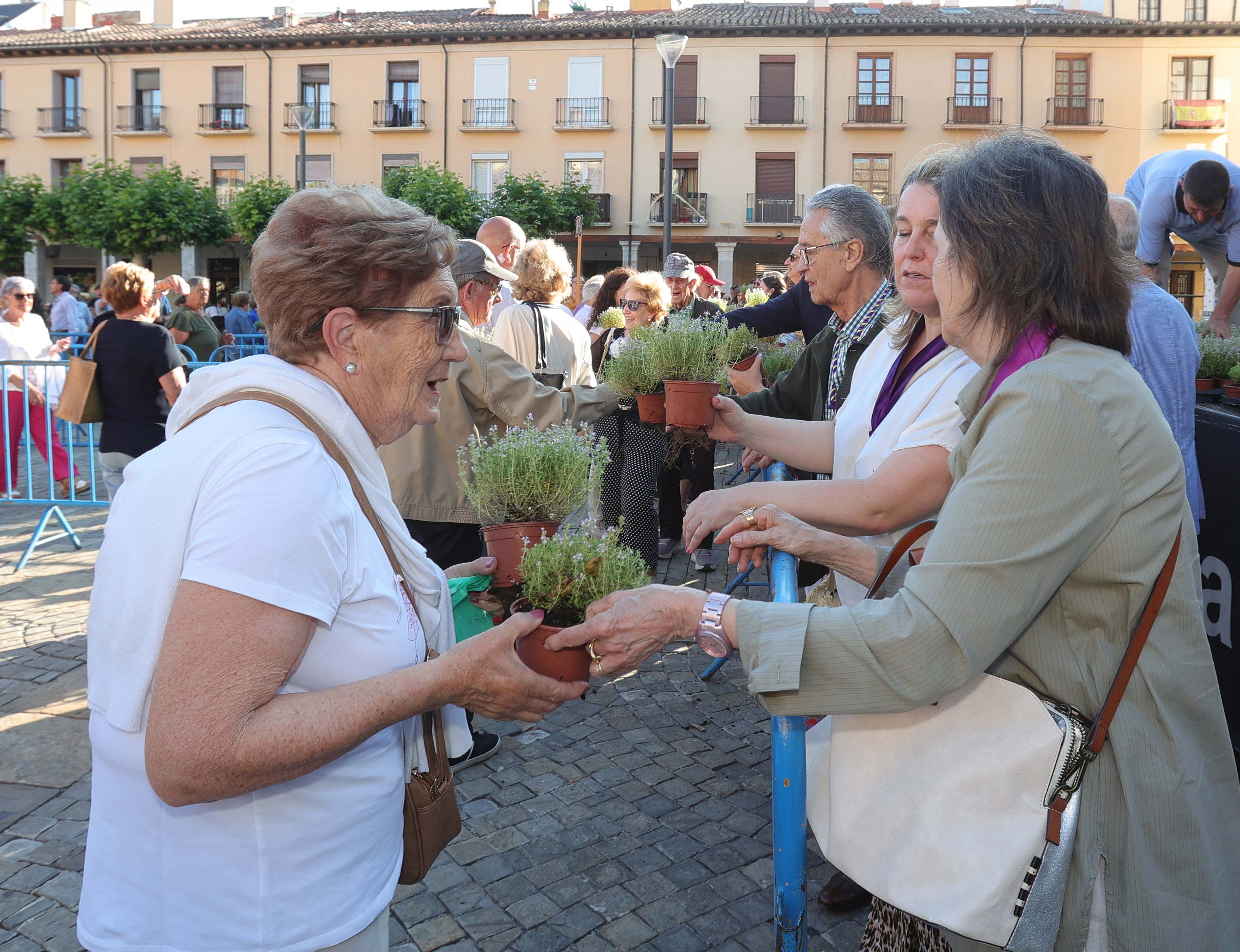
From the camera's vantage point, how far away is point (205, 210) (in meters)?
36.8

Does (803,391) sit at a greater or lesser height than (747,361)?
lesser

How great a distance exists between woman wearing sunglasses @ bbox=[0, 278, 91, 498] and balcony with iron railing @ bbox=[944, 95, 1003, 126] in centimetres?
3520

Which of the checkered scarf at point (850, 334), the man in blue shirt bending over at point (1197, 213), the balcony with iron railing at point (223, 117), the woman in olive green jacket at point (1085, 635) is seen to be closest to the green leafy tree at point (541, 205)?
the balcony with iron railing at point (223, 117)

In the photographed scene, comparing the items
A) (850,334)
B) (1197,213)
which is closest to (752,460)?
(850,334)

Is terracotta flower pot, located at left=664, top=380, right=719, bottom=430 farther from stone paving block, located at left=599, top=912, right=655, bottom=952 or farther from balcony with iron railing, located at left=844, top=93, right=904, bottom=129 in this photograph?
balcony with iron railing, located at left=844, top=93, right=904, bottom=129

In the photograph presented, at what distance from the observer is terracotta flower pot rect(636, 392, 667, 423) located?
381 centimetres

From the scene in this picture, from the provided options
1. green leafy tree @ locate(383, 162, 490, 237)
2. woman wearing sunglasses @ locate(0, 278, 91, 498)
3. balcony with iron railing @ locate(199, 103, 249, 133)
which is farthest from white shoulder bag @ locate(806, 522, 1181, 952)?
balcony with iron railing @ locate(199, 103, 249, 133)

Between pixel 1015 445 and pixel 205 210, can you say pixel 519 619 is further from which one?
pixel 205 210

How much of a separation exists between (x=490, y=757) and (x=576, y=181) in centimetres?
3650

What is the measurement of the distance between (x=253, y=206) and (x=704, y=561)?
33521 mm

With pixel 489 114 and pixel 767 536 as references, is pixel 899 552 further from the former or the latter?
pixel 489 114

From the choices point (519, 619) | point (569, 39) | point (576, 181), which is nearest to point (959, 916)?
point (519, 619)

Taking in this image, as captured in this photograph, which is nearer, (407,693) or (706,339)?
(407,693)

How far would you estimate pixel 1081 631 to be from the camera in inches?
60.5
